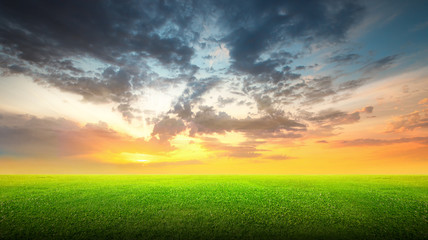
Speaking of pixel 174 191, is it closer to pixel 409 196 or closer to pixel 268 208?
pixel 268 208

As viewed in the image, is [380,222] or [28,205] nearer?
[380,222]

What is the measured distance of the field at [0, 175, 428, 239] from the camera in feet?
56.3

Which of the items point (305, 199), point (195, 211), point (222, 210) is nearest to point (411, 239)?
point (305, 199)

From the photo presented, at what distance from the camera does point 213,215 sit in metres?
20.1

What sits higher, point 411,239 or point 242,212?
point 242,212

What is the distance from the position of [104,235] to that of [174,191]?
12201 mm

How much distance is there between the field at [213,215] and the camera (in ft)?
56.3

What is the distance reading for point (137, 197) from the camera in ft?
84.6

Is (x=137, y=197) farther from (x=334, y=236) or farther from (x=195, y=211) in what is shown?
(x=334, y=236)

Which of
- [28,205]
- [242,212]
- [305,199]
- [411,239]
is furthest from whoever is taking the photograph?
[305,199]

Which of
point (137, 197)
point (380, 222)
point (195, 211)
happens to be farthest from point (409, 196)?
point (137, 197)

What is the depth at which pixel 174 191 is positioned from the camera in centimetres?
2873

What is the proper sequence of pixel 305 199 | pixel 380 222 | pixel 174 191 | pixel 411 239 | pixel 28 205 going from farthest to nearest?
pixel 174 191
pixel 305 199
pixel 28 205
pixel 380 222
pixel 411 239

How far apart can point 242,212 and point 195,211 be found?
13.6 ft
